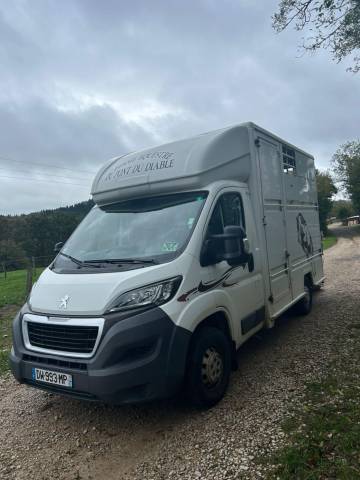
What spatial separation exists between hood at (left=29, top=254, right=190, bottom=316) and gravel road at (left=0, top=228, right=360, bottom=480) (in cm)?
127

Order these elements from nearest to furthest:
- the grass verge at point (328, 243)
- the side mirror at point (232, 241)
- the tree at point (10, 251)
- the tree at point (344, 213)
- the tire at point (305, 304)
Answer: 1. the side mirror at point (232, 241)
2. the tire at point (305, 304)
3. the grass verge at point (328, 243)
4. the tree at point (10, 251)
5. the tree at point (344, 213)

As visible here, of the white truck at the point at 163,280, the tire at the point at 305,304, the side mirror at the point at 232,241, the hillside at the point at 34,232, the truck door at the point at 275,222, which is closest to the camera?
the white truck at the point at 163,280

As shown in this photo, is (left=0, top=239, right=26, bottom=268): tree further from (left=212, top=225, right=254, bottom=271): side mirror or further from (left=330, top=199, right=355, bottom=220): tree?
(left=212, top=225, right=254, bottom=271): side mirror

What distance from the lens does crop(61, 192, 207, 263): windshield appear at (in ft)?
12.3

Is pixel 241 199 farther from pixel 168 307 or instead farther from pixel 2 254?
pixel 2 254

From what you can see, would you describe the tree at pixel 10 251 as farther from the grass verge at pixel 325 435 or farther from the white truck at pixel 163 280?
the grass verge at pixel 325 435

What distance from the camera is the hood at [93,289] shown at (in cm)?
325

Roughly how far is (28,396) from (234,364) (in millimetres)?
2613

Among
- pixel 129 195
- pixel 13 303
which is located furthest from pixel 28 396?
pixel 13 303

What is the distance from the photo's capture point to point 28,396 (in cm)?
452

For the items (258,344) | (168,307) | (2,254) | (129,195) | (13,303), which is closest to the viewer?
(168,307)

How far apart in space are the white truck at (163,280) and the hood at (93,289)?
1 cm

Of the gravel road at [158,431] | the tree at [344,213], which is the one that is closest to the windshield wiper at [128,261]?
the gravel road at [158,431]

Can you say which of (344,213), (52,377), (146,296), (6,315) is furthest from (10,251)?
(146,296)
